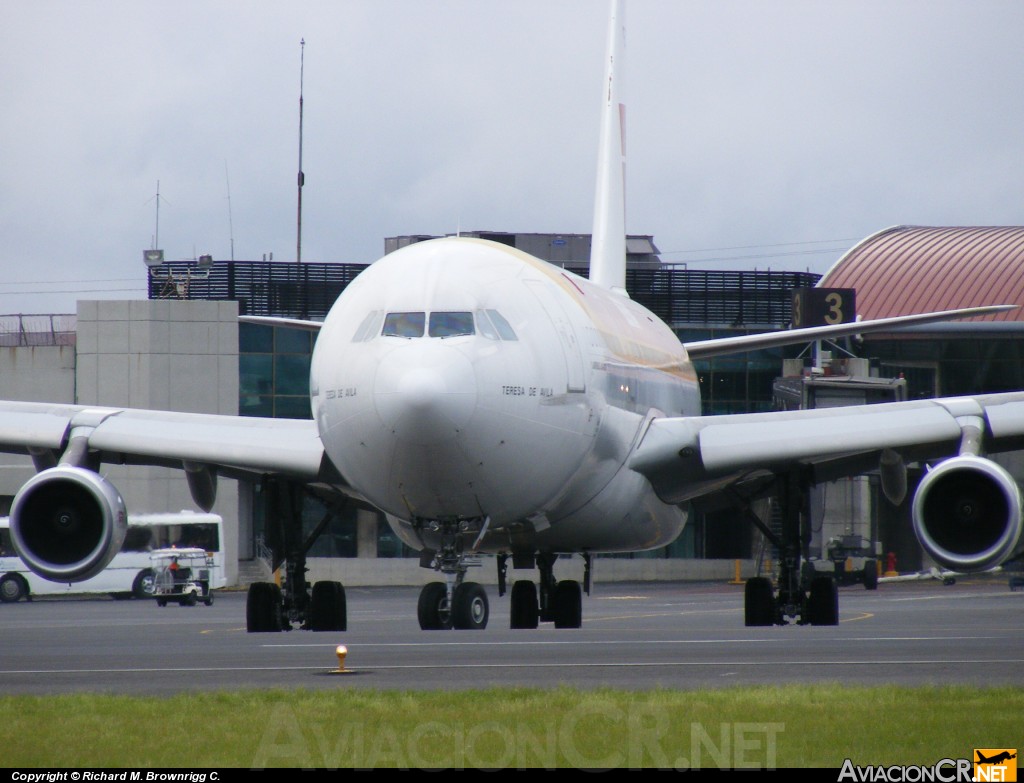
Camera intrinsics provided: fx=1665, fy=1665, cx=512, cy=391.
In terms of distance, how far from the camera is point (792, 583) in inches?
893

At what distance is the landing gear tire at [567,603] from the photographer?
2462 centimetres

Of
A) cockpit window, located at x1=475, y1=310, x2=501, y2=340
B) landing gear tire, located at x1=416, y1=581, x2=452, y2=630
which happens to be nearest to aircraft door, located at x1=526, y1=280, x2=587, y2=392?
cockpit window, located at x1=475, y1=310, x2=501, y2=340

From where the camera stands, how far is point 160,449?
2108 centimetres

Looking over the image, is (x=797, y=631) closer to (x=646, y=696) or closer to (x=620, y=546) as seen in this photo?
(x=620, y=546)

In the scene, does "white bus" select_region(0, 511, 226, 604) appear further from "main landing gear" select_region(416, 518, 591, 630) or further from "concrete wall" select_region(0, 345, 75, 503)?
"main landing gear" select_region(416, 518, 591, 630)

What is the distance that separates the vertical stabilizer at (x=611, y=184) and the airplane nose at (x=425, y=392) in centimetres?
1357

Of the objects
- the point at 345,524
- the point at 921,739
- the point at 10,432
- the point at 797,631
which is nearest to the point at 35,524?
the point at 10,432

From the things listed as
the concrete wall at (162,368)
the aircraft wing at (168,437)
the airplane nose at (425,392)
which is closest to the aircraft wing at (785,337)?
the aircraft wing at (168,437)

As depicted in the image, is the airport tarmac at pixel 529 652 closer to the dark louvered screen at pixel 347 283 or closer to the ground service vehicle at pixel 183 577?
the ground service vehicle at pixel 183 577

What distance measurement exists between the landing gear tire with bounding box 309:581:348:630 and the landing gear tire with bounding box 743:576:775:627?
5602 millimetres

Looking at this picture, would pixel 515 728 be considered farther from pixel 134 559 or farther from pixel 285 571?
pixel 134 559

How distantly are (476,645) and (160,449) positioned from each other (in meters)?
4.83

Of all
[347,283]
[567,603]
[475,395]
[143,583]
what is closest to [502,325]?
[475,395]

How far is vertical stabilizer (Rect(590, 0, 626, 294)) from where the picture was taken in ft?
101
